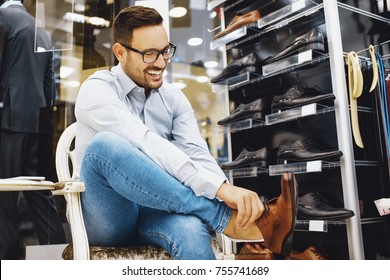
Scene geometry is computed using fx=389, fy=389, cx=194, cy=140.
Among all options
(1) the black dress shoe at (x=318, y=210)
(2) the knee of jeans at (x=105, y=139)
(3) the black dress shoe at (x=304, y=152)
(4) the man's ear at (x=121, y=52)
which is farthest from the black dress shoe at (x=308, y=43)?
(2) the knee of jeans at (x=105, y=139)

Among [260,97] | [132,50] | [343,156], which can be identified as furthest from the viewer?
[260,97]

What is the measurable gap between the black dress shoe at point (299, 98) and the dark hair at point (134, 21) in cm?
64

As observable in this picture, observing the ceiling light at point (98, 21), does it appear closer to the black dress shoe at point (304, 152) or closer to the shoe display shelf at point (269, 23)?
the shoe display shelf at point (269, 23)

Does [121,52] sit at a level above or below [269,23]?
below

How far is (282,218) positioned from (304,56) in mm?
894

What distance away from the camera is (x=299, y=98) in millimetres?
1573

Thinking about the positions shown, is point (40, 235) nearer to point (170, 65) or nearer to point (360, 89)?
point (170, 65)

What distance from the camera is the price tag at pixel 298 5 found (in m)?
1.57

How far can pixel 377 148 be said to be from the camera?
1.48 m

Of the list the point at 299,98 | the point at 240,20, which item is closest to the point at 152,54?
the point at 299,98

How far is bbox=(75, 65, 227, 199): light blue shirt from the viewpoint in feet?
3.00

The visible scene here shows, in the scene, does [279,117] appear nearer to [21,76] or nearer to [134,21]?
[134,21]

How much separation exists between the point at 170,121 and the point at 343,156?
0.66 meters
